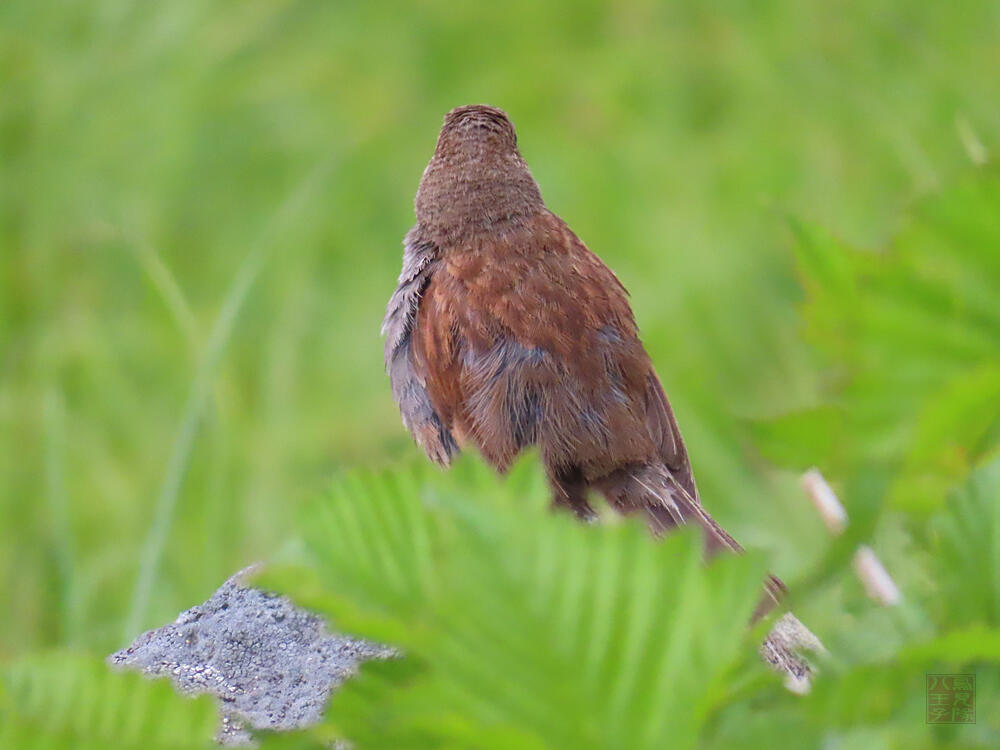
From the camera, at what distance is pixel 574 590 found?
540mm

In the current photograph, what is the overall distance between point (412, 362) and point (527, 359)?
1.06 ft

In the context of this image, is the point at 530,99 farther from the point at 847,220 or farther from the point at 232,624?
the point at 232,624

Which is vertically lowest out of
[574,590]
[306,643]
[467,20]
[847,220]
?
[574,590]

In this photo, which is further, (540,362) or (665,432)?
(665,432)

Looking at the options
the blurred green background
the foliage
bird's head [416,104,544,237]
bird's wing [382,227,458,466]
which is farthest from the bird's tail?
the foliage

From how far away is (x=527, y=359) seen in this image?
9.07ft

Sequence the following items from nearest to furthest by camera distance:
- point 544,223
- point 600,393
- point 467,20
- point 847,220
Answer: point 600,393
point 544,223
point 847,220
point 467,20

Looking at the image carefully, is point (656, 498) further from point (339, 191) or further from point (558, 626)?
point (339, 191)

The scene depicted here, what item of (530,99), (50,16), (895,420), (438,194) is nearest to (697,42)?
(530,99)

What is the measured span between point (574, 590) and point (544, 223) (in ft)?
8.34

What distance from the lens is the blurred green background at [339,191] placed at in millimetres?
5141

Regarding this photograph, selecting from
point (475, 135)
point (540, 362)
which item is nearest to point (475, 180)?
point (475, 135)

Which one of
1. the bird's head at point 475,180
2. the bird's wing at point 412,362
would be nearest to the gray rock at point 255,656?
the bird's wing at point 412,362

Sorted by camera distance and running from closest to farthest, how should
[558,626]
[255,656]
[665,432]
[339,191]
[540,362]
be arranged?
1. [558,626]
2. [255,656]
3. [540,362]
4. [665,432]
5. [339,191]
